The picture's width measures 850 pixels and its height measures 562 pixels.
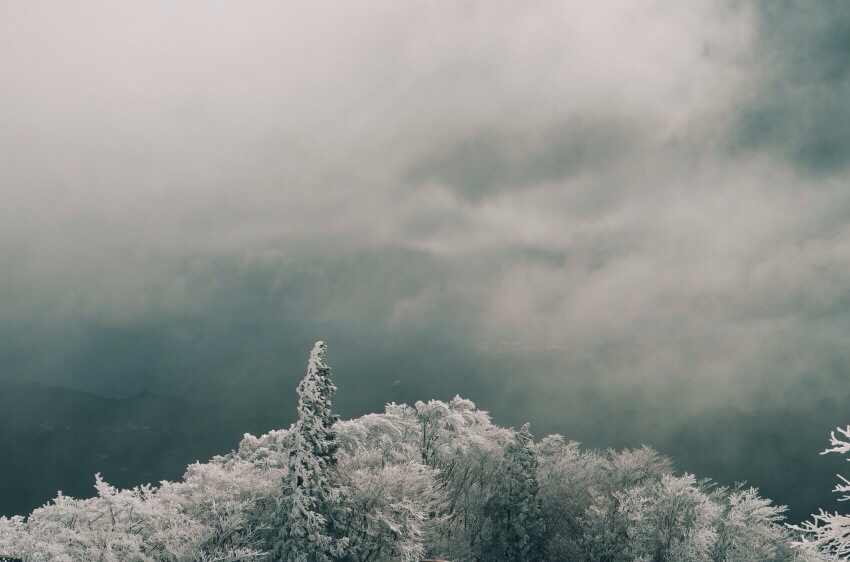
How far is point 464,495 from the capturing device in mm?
50844

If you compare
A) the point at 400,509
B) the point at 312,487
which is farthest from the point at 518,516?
the point at 312,487

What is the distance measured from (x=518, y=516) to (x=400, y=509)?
13743 millimetres

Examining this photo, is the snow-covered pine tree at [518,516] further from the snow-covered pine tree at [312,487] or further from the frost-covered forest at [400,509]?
the snow-covered pine tree at [312,487]

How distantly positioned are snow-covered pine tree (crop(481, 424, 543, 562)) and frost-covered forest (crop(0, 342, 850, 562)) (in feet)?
0.38

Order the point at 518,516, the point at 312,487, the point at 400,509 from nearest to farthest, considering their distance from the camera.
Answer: the point at 312,487 < the point at 400,509 < the point at 518,516

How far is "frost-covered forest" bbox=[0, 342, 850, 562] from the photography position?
31547mm

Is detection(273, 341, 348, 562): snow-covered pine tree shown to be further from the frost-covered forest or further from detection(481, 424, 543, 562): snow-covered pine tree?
detection(481, 424, 543, 562): snow-covered pine tree

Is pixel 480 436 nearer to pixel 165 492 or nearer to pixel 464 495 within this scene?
pixel 464 495

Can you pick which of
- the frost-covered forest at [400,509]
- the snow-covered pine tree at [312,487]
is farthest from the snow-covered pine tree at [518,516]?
the snow-covered pine tree at [312,487]

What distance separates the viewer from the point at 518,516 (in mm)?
43500

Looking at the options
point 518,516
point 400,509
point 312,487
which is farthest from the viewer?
point 518,516

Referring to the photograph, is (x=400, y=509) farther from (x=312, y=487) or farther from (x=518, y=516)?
(x=518, y=516)

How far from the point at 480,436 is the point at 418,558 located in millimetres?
19785

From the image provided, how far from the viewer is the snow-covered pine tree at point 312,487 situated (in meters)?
31.1
